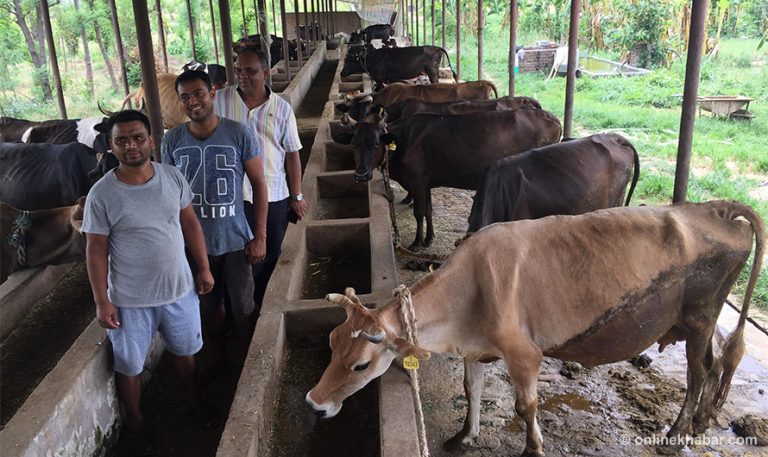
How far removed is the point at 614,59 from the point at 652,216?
82.8ft

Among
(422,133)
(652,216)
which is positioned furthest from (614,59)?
(652,216)

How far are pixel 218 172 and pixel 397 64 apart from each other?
1344 centimetres

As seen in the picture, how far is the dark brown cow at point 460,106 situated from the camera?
8703 mm

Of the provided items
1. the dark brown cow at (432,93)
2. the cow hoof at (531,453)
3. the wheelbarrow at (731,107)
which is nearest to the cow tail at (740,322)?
the cow hoof at (531,453)

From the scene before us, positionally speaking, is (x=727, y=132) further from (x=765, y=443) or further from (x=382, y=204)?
(x=765, y=443)

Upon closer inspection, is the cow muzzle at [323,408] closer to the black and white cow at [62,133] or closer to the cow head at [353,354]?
the cow head at [353,354]

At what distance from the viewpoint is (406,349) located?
3.03 meters

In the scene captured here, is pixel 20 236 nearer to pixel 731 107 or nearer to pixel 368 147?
pixel 368 147

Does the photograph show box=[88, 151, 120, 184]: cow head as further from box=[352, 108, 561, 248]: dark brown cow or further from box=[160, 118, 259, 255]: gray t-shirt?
box=[352, 108, 561, 248]: dark brown cow

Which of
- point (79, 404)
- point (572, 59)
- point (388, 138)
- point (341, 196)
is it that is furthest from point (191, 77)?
point (572, 59)

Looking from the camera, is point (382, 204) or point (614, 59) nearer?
point (382, 204)

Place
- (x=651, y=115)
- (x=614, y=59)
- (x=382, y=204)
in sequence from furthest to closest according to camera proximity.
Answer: (x=614, y=59)
(x=651, y=115)
(x=382, y=204)

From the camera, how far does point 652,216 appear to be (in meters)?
3.63

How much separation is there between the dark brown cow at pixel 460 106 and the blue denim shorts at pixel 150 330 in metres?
5.42
